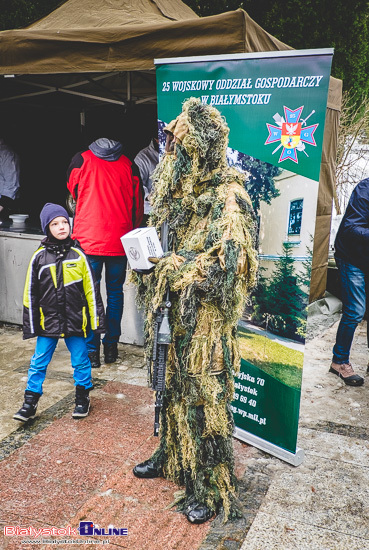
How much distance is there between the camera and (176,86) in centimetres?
331

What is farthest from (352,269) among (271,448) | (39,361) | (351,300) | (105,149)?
(39,361)

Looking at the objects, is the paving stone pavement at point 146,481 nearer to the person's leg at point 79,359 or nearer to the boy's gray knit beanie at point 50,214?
the person's leg at point 79,359

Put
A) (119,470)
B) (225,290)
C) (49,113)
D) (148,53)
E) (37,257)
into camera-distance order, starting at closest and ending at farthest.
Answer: (225,290) < (119,470) < (37,257) < (148,53) < (49,113)

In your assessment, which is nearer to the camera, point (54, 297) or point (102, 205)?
point (54, 297)

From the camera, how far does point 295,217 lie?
297 cm

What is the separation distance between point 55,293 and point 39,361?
52 cm

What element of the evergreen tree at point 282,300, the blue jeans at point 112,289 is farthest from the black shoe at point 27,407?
the evergreen tree at point 282,300

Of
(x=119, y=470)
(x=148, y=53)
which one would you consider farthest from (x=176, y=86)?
(x=119, y=470)

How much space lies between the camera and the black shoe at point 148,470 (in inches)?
118

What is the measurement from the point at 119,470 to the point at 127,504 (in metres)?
0.35

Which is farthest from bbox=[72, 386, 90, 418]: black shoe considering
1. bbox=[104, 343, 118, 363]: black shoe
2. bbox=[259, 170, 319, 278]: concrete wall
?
bbox=[259, 170, 319, 278]: concrete wall

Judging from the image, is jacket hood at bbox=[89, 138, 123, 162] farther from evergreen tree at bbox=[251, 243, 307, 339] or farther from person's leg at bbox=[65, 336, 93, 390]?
evergreen tree at bbox=[251, 243, 307, 339]

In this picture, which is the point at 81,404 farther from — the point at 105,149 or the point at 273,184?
the point at 105,149

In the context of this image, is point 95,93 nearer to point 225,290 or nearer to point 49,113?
point 49,113
